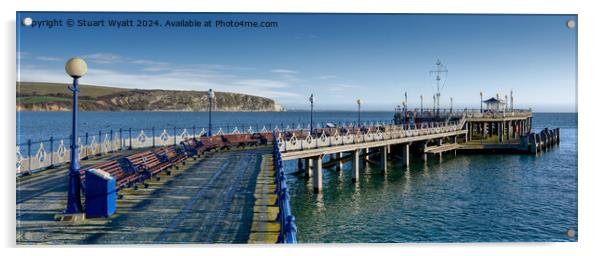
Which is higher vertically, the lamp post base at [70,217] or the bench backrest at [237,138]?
the bench backrest at [237,138]

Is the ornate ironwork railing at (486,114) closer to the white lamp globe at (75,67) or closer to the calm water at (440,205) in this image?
the calm water at (440,205)

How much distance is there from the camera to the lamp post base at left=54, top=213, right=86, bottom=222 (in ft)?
32.6

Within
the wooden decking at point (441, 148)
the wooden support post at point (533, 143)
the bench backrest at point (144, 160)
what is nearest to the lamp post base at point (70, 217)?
the bench backrest at point (144, 160)

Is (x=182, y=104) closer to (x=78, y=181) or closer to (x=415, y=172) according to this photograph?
(x=415, y=172)

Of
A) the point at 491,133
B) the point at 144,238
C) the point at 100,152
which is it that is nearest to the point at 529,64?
the point at 144,238

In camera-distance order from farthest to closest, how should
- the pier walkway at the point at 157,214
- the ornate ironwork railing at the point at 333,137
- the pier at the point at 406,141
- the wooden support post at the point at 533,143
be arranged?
the wooden support post at the point at 533,143, the pier at the point at 406,141, the ornate ironwork railing at the point at 333,137, the pier walkway at the point at 157,214

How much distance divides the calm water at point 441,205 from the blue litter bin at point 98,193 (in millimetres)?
8857

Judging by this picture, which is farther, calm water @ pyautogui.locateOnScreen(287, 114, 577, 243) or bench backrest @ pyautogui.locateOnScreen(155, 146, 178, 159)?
calm water @ pyautogui.locateOnScreen(287, 114, 577, 243)

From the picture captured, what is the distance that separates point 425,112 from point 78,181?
52695 mm

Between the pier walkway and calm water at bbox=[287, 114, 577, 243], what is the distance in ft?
19.2

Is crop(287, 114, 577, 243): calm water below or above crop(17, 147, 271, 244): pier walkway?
below

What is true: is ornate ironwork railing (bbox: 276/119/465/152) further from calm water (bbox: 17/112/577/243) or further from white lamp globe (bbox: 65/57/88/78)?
white lamp globe (bbox: 65/57/88/78)

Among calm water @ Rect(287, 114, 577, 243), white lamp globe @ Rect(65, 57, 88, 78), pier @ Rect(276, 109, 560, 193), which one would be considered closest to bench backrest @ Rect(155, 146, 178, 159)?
calm water @ Rect(287, 114, 577, 243)

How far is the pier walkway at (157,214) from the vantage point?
9.30 m
